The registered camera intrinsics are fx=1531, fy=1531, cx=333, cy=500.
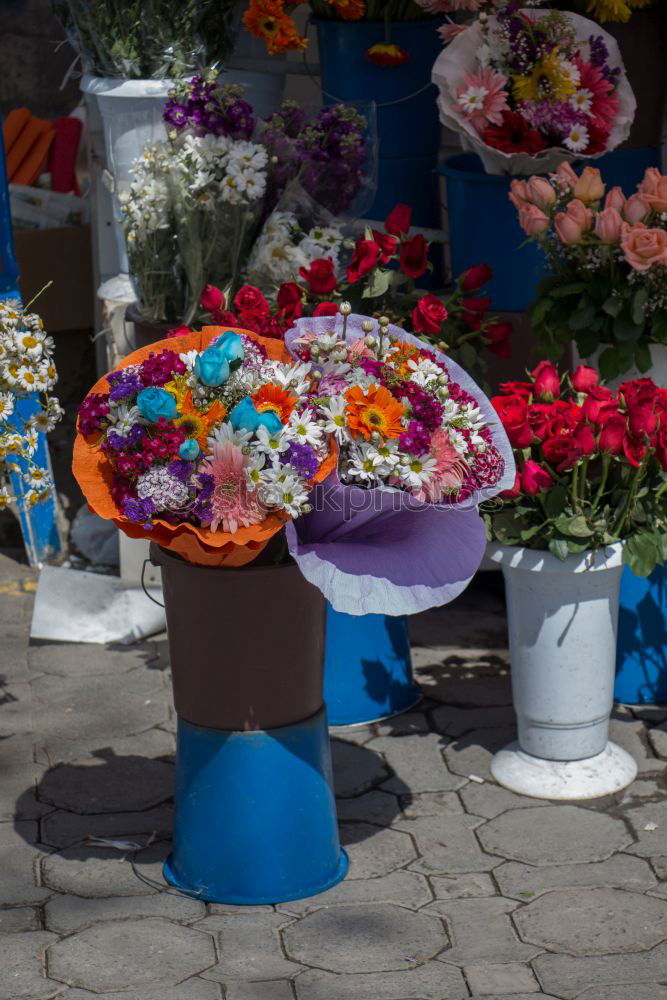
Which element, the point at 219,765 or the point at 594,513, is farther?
the point at 594,513

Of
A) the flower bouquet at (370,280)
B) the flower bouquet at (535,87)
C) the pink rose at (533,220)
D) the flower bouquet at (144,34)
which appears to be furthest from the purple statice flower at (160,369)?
the flower bouquet at (144,34)

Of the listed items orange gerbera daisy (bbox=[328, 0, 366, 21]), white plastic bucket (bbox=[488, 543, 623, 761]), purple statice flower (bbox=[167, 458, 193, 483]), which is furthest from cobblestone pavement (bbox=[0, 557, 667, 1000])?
orange gerbera daisy (bbox=[328, 0, 366, 21])

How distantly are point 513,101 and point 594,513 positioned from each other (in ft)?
4.04

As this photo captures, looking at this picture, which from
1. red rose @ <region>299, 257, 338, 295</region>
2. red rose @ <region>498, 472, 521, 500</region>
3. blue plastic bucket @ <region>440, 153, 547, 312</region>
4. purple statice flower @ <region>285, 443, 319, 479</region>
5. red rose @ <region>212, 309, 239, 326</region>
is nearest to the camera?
purple statice flower @ <region>285, 443, 319, 479</region>

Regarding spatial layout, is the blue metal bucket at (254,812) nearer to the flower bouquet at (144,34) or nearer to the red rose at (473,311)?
the red rose at (473,311)

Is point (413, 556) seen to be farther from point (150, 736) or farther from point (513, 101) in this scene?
point (513, 101)

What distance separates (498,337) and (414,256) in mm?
301

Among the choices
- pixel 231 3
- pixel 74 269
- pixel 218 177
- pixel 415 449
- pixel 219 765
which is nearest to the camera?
pixel 415 449

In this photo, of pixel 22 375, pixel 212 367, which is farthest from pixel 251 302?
pixel 212 367

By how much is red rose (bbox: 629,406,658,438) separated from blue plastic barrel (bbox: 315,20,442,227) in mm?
1582

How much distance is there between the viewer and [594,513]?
3.57m

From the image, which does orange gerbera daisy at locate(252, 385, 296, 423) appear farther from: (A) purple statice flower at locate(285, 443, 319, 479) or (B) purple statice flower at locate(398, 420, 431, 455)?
(B) purple statice flower at locate(398, 420, 431, 455)

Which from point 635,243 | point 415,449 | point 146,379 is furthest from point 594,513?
point 146,379

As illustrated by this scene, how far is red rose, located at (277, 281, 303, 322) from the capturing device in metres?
Answer: 3.59
